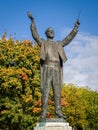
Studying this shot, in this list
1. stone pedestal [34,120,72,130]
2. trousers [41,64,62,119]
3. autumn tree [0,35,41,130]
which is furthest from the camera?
autumn tree [0,35,41,130]

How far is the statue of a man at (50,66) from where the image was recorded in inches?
637

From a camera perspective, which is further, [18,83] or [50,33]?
[18,83]

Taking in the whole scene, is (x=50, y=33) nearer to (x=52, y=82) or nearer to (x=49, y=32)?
(x=49, y=32)

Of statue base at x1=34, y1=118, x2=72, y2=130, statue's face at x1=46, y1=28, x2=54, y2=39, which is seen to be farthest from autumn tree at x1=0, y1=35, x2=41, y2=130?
statue base at x1=34, y1=118, x2=72, y2=130

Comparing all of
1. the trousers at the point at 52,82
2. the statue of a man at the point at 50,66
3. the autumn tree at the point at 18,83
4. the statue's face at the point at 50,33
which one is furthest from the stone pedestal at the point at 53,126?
the autumn tree at the point at 18,83

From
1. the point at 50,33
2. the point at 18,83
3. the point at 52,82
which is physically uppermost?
the point at 18,83

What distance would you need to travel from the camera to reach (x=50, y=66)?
16.3 meters

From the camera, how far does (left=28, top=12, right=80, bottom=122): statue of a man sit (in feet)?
53.1

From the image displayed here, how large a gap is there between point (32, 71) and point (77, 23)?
26828 mm

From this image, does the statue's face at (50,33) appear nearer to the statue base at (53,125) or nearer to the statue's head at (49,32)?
the statue's head at (49,32)

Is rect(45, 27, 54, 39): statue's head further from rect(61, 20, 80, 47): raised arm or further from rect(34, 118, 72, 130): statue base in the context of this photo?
rect(34, 118, 72, 130): statue base

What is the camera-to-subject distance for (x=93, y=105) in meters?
77.1

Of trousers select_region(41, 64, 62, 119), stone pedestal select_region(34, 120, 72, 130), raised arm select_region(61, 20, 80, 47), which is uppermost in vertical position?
raised arm select_region(61, 20, 80, 47)

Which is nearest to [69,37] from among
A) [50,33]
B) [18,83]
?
[50,33]
